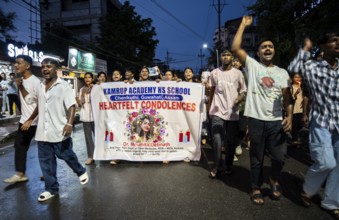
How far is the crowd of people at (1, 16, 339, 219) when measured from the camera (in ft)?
9.84

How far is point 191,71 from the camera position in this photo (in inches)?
244

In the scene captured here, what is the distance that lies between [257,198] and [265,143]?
660mm

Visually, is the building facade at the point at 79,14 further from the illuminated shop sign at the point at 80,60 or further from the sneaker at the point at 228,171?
the sneaker at the point at 228,171

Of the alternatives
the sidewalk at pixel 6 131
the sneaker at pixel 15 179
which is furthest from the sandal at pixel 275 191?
the sidewalk at pixel 6 131

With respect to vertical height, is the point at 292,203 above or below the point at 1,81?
below

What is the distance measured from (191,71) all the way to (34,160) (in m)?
3.71

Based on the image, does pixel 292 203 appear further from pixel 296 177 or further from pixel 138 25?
Answer: pixel 138 25

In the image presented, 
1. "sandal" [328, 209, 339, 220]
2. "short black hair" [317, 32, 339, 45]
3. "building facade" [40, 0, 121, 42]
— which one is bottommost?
"sandal" [328, 209, 339, 220]

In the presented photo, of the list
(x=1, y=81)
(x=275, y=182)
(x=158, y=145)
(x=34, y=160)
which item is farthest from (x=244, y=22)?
(x=1, y=81)

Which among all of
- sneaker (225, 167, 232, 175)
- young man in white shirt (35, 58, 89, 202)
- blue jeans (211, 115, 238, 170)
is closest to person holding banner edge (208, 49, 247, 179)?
blue jeans (211, 115, 238, 170)

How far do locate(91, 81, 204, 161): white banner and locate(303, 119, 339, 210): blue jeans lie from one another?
2.33m

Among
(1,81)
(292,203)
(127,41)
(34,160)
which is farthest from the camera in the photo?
(127,41)

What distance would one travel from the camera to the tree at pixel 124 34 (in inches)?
1282

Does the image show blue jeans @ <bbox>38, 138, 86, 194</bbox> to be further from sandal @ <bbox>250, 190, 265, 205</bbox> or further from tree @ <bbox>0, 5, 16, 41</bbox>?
tree @ <bbox>0, 5, 16, 41</bbox>
